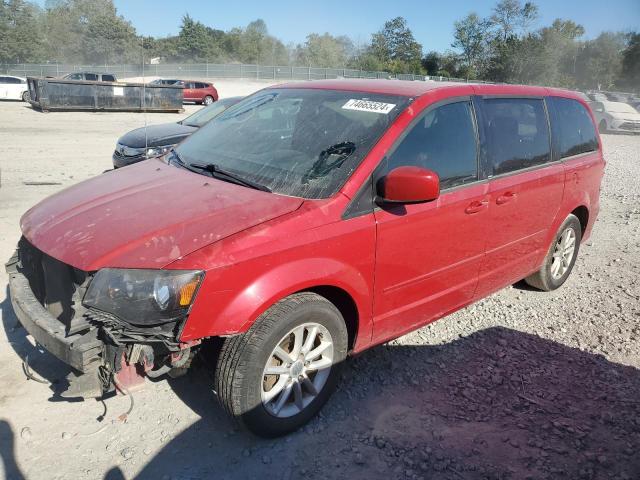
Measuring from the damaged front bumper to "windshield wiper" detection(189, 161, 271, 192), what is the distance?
1163mm

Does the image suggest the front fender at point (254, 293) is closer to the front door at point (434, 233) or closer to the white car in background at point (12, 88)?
the front door at point (434, 233)

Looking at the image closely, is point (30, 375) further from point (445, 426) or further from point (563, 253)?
point (563, 253)

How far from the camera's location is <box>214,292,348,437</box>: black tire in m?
2.52

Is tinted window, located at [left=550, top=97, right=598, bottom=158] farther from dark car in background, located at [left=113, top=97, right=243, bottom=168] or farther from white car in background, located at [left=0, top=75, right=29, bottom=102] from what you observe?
white car in background, located at [left=0, top=75, right=29, bottom=102]

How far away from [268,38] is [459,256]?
4056 inches

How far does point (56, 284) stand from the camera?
271cm

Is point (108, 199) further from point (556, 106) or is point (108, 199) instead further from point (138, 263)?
point (556, 106)

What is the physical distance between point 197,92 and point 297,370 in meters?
29.7

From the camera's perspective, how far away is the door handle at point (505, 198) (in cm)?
365

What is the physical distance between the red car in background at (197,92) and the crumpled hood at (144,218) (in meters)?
28.4

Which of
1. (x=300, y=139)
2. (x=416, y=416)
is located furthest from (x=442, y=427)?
(x=300, y=139)

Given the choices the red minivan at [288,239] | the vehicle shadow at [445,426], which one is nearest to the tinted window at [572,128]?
the red minivan at [288,239]

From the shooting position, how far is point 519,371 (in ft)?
11.6


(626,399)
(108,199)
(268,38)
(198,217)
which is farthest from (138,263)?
(268,38)
